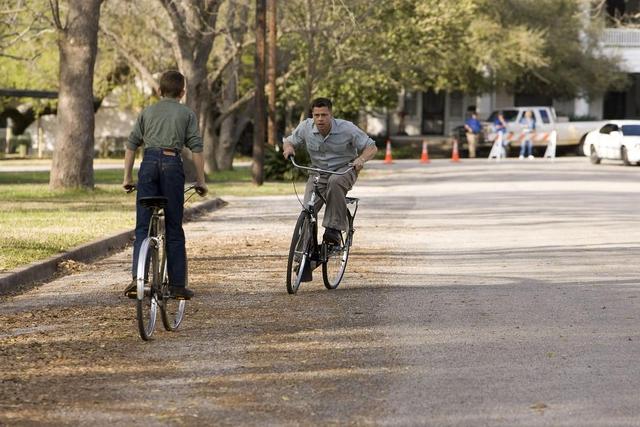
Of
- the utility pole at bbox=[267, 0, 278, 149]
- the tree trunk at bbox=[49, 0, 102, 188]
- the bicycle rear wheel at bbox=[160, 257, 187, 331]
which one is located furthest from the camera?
the utility pole at bbox=[267, 0, 278, 149]

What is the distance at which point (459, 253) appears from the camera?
16266mm

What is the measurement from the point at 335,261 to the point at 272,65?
23.3 meters

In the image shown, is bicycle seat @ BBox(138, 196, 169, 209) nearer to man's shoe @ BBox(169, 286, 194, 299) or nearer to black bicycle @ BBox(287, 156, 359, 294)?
man's shoe @ BBox(169, 286, 194, 299)

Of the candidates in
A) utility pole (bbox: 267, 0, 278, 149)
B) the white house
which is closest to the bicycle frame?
utility pole (bbox: 267, 0, 278, 149)

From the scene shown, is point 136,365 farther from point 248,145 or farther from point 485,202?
point 248,145

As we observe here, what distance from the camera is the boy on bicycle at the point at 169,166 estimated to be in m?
9.93

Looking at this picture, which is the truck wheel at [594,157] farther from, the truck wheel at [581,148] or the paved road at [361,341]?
the paved road at [361,341]

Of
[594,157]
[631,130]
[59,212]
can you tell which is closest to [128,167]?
[59,212]

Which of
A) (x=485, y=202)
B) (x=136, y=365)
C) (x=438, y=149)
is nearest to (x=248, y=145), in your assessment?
(x=438, y=149)

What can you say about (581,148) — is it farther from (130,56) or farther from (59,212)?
(59,212)

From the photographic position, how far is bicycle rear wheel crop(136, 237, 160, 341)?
9.30 m

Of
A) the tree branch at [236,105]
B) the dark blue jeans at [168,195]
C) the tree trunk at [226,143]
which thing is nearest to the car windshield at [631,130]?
the tree trunk at [226,143]

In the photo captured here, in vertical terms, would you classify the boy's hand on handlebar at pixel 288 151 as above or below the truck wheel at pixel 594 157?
above

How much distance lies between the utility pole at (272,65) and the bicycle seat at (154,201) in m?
24.8
